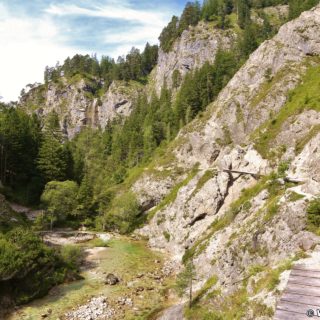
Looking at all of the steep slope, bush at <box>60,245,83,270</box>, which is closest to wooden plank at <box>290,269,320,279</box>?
the steep slope

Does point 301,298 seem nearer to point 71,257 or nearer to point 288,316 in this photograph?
point 288,316

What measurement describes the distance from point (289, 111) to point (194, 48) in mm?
117412

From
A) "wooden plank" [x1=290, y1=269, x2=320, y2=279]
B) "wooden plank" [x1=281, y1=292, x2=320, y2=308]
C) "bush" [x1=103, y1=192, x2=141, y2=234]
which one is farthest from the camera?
"bush" [x1=103, y1=192, x2=141, y2=234]

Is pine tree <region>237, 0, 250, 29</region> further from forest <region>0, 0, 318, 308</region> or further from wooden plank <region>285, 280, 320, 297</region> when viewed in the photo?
wooden plank <region>285, 280, 320, 297</region>

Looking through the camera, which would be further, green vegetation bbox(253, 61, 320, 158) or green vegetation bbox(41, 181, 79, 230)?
green vegetation bbox(41, 181, 79, 230)

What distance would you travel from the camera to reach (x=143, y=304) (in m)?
41.7

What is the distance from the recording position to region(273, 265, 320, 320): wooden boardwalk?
36.4 ft

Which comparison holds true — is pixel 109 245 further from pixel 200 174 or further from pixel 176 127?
pixel 176 127

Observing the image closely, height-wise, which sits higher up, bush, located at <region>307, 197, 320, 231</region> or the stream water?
bush, located at <region>307, 197, 320, 231</region>

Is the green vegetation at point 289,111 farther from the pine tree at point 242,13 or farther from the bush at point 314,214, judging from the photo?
the pine tree at point 242,13

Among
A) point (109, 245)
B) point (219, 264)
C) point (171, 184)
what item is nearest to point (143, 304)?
point (219, 264)

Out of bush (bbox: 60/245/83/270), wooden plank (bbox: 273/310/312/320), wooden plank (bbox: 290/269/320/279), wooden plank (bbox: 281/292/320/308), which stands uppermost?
wooden plank (bbox: 290/269/320/279)

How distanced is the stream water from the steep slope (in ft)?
20.3

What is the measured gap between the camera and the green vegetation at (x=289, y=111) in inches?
2555
